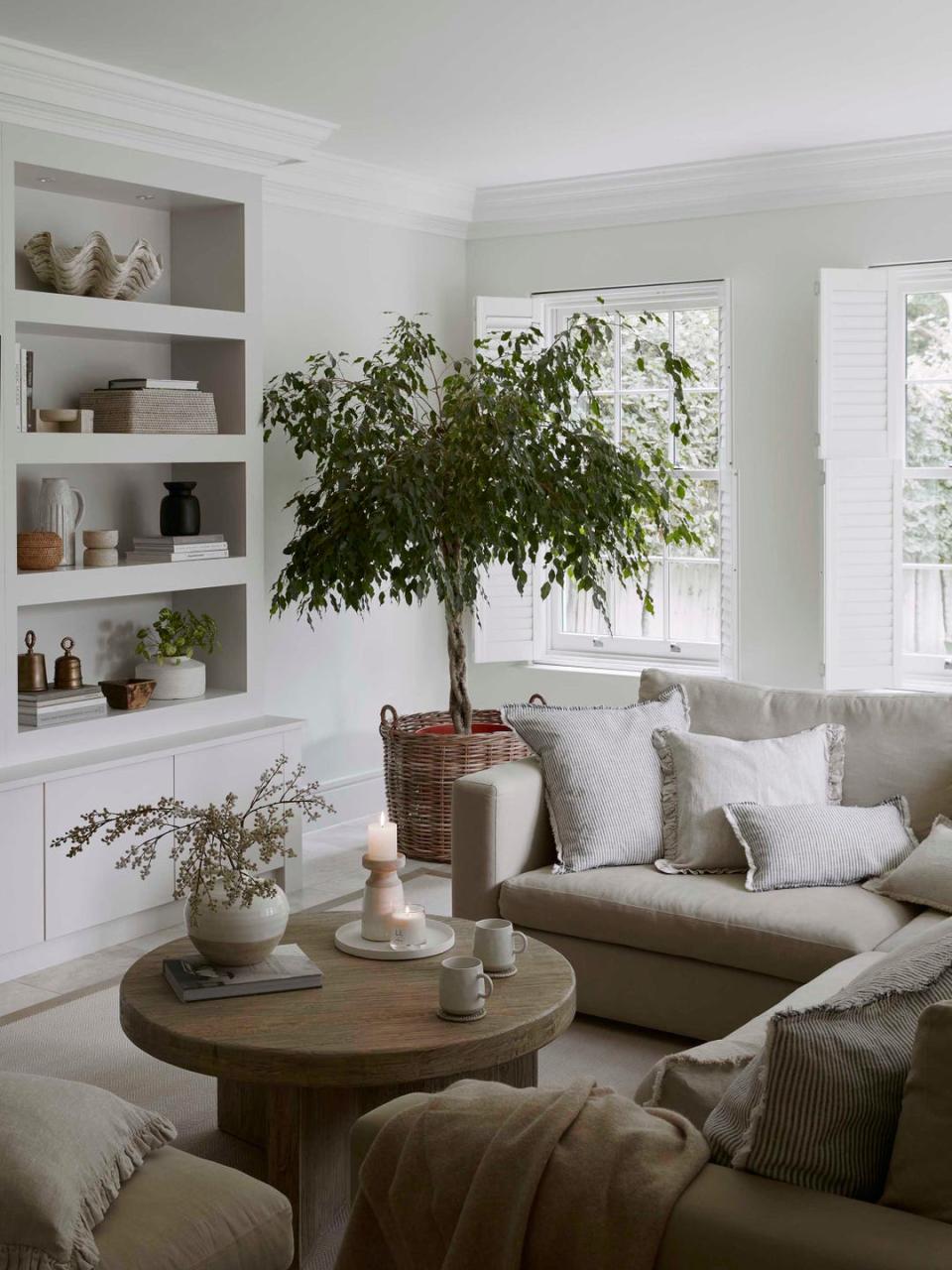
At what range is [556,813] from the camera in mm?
3662

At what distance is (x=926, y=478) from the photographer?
5.33 m

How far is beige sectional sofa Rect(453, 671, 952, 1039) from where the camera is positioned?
318cm

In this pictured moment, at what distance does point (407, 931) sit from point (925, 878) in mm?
1274

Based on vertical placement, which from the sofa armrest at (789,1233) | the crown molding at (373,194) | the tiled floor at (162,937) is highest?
the crown molding at (373,194)

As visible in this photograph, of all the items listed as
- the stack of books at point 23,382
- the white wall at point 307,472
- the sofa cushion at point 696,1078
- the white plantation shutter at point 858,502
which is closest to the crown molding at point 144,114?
the white wall at point 307,472

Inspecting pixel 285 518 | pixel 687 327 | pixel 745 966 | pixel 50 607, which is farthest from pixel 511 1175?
pixel 687 327

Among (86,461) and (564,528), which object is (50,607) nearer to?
(86,461)

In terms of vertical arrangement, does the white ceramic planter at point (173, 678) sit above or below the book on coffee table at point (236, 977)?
above

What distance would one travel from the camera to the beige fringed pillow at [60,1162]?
66.3 inches

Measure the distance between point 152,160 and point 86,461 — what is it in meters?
1.01

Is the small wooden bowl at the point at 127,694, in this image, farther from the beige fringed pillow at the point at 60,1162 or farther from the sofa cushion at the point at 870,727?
the beige fringed pillow at the point at 60,1162

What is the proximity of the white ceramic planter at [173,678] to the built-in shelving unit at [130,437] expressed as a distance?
72mm

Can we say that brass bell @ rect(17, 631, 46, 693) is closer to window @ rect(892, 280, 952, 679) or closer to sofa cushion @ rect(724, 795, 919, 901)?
sofa cushion @ rect(724, 795, 919, 901)

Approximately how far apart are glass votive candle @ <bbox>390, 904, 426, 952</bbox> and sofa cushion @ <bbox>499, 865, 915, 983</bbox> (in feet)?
2.12
